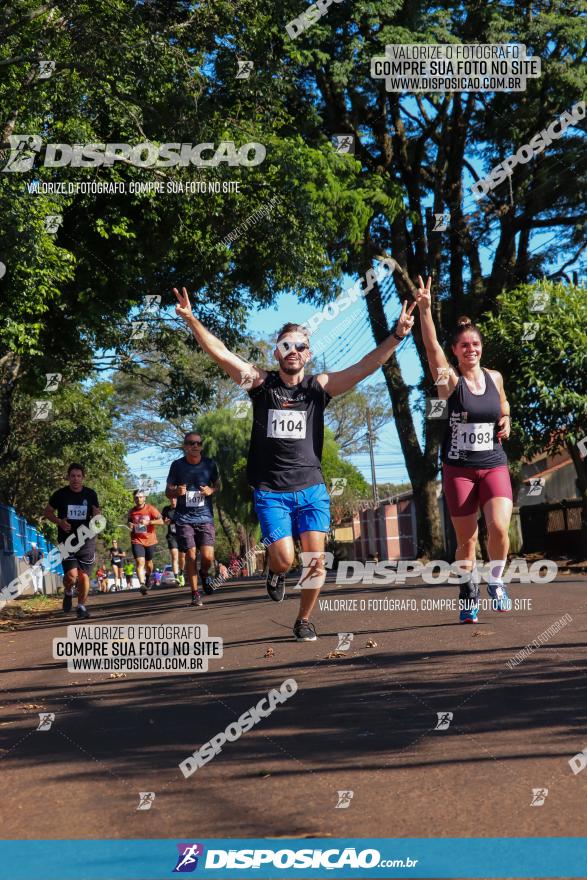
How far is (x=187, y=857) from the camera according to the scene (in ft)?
11.0

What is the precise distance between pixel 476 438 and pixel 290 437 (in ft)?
4.83

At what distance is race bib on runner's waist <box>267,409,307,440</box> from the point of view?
25.2ft

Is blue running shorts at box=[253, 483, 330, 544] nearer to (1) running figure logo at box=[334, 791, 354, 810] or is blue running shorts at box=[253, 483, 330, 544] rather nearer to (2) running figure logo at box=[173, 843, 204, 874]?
(1) running figure logo at box=[334, 791, 354, 810]

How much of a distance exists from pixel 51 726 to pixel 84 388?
34040mm
